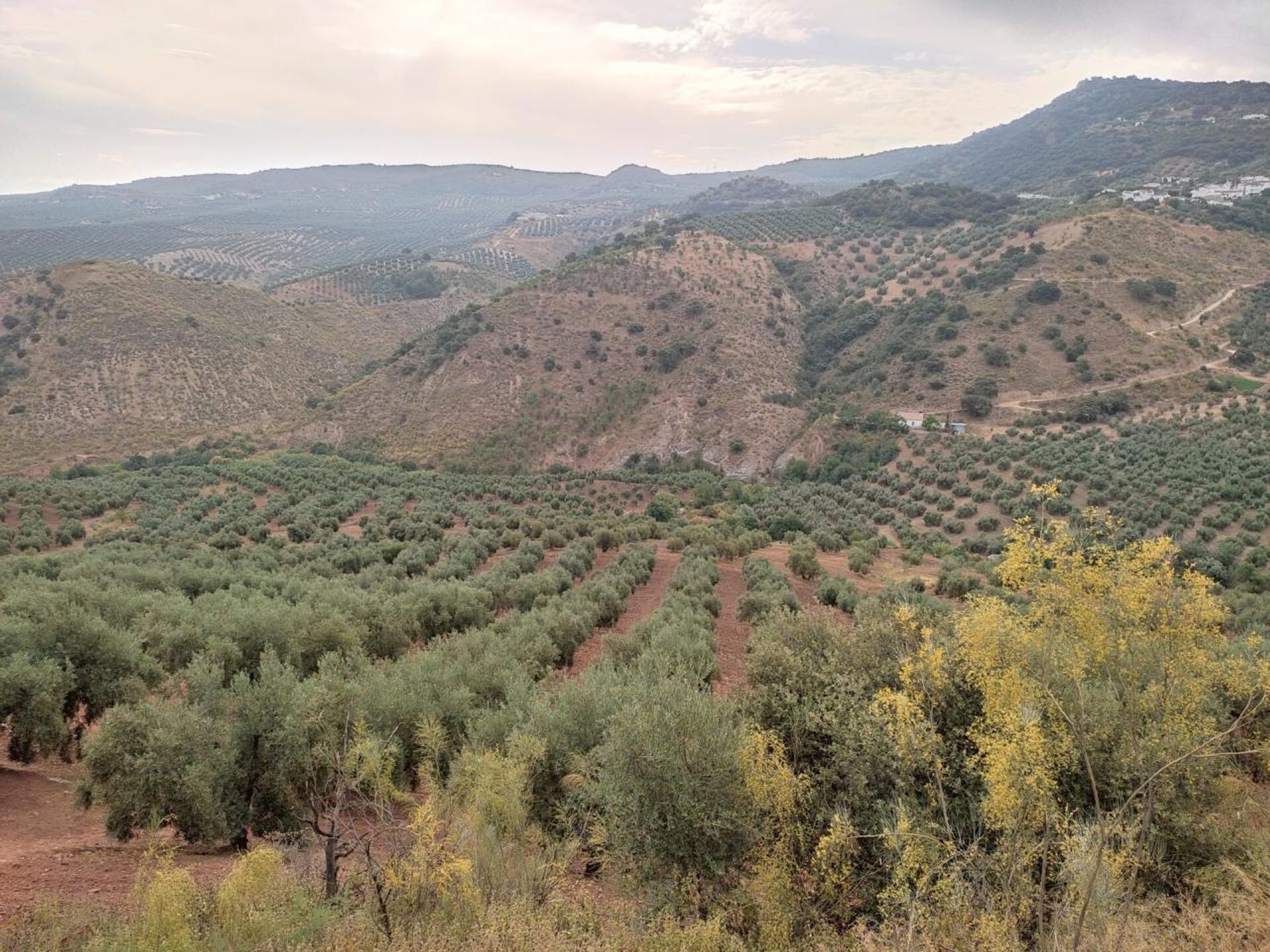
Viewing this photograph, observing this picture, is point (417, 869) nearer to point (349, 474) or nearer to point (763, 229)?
point (349, 474)

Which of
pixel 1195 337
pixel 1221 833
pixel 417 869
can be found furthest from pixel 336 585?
pixel 1195 337

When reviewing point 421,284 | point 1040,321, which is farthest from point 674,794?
point 421,284

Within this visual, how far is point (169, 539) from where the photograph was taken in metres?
36.0

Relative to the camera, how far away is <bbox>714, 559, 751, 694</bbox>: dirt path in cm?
1852

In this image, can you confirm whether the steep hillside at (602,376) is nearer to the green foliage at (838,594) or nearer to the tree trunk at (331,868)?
the green foliage at (838,594)

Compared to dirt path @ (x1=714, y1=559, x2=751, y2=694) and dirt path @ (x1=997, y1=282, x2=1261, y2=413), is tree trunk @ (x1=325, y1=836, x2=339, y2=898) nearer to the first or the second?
dirt path @ (x1=714, y1=559, x2=751, y2=694)

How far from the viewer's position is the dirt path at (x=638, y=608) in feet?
69.8

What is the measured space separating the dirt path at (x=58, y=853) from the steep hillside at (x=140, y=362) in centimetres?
6679

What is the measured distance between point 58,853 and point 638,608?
19463 mm

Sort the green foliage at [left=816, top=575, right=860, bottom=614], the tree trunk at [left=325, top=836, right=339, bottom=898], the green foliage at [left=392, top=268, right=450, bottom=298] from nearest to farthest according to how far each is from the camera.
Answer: the tree trunk at [left=325, top=836, right=339, bottom=898] < the green foliage at [left=816, top=575, right=860, bottom=614] < the green foliage at [left=392, top=268, right=450, bottom=298]

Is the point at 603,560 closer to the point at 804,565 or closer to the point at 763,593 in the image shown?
the point at 804,565

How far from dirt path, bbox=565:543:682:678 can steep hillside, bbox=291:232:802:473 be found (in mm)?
32448

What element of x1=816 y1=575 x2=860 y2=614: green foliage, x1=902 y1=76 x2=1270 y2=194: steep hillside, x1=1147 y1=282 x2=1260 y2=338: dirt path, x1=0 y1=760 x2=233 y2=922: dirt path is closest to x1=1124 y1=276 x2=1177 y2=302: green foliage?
x1=1147 y1=282 x2=1260 y2=338: dirt path

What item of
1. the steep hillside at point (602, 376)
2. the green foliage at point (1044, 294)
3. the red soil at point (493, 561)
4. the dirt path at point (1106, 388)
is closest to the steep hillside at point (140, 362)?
the steep hillside at point (602, 376)
